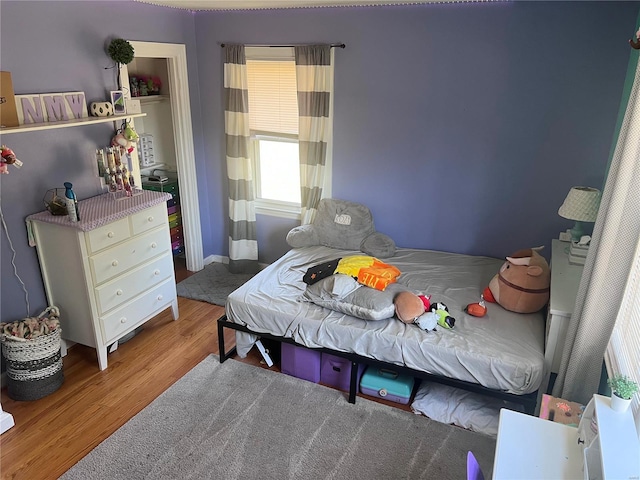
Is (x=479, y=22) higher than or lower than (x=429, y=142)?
higher

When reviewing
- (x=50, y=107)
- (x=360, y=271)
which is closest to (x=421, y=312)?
(x=360, y=271)

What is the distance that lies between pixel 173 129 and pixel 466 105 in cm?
253

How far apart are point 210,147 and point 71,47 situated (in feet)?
4.87

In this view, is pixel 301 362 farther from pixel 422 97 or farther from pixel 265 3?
pixel 265 3

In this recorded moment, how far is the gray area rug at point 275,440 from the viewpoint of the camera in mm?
2330

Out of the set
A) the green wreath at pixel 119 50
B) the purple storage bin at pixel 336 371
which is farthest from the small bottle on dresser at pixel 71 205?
the purple storage bin at pixel 336 371

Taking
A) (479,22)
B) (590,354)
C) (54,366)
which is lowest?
(54,366)

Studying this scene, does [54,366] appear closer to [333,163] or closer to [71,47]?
[71,47]

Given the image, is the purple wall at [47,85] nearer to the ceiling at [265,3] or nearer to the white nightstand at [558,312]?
the ceiling at [265,3]

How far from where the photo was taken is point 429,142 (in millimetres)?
3504

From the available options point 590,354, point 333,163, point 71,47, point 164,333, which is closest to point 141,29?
point 71,47

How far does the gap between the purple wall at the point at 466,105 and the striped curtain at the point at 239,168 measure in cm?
23

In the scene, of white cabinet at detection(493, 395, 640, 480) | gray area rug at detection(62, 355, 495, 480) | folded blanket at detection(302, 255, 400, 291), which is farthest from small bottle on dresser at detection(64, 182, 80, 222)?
white cabinet at detection(493, 395, 640, 480)

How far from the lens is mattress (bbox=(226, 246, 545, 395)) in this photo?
8.02 ft
